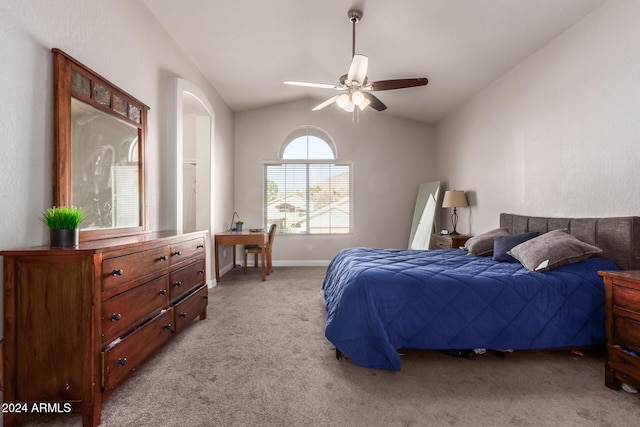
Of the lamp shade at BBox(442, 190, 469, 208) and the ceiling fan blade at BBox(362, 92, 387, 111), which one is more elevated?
the ceiling fan blade at BBox(362, 92, 387, 111)

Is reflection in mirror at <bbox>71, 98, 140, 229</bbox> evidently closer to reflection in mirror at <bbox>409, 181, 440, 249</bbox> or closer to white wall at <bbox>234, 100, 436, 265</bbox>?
white wall at <bbox>234, 100, 436, 265</bbox>

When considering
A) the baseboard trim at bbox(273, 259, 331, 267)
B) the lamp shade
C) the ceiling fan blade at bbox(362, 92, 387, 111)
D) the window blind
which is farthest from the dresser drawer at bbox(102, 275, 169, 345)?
the lamp shade

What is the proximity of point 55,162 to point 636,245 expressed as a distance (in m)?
3.88

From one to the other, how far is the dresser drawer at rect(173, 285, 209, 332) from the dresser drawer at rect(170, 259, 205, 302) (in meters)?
0.07

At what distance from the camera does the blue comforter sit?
6.72 ft

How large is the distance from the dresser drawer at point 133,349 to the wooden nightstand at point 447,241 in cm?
360

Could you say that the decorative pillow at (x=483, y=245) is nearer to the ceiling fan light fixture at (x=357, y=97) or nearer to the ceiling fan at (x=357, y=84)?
the ceiling fan at (x=357, y=84)

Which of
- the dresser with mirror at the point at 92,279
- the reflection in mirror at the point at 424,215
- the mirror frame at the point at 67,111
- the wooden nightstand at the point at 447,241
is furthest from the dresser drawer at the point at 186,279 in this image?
the reflection in mirror at the point at 424,215

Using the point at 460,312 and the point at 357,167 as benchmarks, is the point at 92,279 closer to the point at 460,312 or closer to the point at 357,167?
the point at 460,312

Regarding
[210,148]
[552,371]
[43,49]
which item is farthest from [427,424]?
[210,148]

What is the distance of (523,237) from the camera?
2910 mm

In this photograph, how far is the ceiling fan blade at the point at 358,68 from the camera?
2686mm

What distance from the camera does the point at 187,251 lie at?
2697 mm

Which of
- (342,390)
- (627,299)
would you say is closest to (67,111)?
(342,390)
